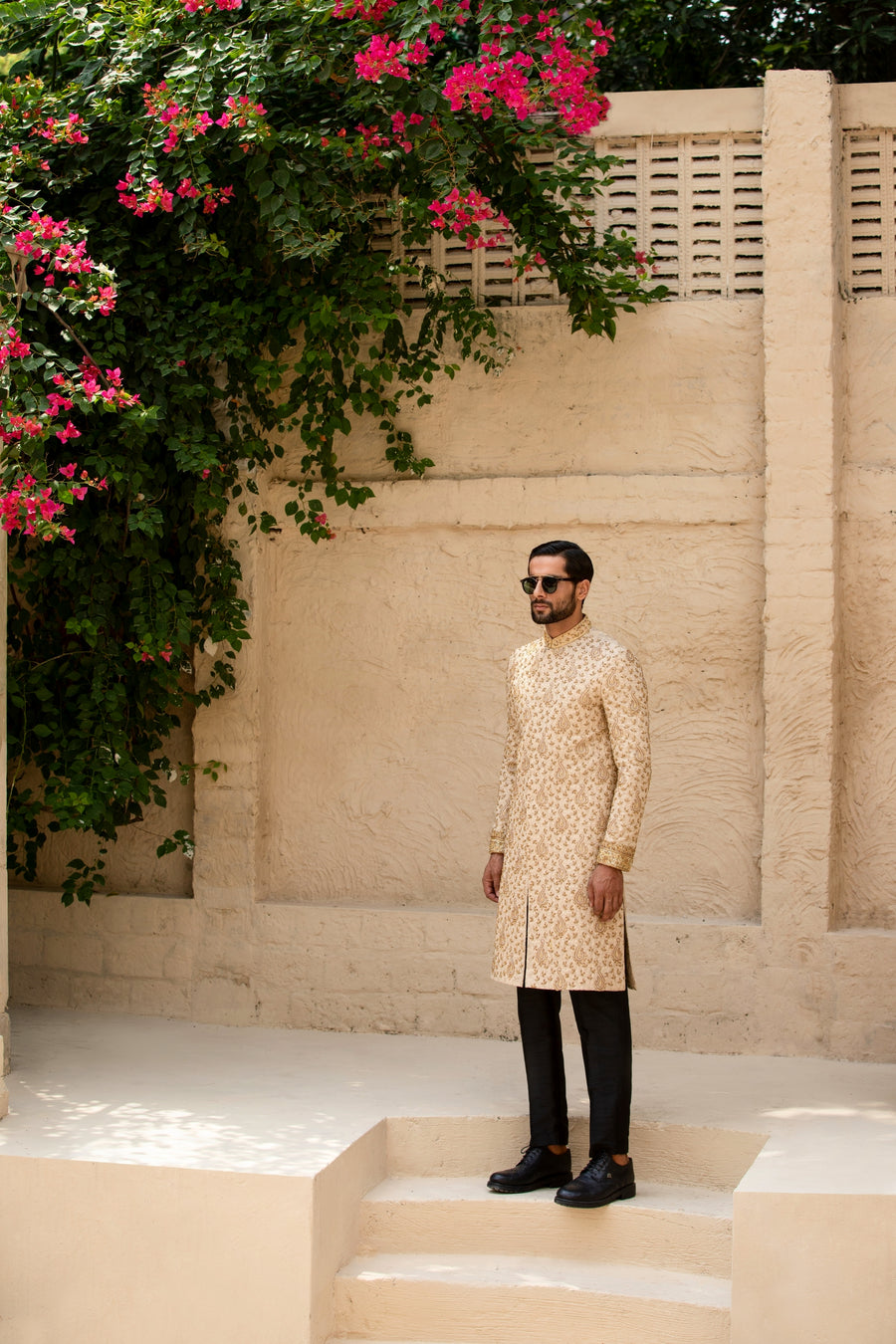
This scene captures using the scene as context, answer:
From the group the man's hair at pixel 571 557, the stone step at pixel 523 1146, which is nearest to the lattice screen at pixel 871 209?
the man's hair at pixel 571 557

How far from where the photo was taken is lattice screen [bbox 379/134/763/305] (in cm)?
566

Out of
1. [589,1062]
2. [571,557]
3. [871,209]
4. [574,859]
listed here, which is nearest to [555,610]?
[571,557]

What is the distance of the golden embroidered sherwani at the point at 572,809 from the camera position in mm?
4031

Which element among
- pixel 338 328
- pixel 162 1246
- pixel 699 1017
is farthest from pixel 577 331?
pixel 162 1246

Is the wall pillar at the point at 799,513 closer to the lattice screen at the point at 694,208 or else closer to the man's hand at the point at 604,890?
the lattice screen at the point at 694,208

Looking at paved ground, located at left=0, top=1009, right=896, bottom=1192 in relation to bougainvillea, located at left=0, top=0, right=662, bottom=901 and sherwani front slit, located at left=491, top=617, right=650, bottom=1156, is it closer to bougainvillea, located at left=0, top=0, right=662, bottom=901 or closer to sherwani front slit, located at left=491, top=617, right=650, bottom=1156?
sherwani front slit, located at left=491, top=617, right=650, bottom=1156

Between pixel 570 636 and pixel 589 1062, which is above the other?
pixel 570 636

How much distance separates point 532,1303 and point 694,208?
3914mm

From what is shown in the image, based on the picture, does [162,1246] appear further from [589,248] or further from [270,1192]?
[589,248]

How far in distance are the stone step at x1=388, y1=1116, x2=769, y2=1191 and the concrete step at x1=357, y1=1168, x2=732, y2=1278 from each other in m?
0.09

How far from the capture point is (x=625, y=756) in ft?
13.3

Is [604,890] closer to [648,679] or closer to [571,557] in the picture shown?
[571,557]

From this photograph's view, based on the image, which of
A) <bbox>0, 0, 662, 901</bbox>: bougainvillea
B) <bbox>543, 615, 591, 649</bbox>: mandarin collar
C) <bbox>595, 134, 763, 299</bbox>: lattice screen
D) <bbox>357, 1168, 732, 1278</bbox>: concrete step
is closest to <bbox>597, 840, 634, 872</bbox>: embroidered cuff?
<bbox>543, 615, 591, 649</bbox>: mandarin collar

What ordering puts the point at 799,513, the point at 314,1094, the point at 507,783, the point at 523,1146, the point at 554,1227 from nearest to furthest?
the point at 554,1227, the point at 507,783, the point at 523,1146, the point at 314,1094, the point at 799,513
